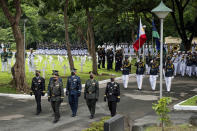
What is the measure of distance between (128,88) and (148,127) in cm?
939

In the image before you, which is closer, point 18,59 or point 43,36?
point 18,59

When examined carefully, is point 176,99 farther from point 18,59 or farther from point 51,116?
point 18,59

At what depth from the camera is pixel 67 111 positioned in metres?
15.5

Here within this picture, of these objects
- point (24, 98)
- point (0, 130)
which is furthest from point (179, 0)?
point (0, 130)

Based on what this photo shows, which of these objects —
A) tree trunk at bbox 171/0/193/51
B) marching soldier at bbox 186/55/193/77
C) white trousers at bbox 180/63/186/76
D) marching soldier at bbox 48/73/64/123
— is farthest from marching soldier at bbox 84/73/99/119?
tree trunk at bbox 171/0/193/51

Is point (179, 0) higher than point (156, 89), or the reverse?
point (179, 0)

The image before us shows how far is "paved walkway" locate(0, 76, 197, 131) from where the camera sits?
1302 centimetres

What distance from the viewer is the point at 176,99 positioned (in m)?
18.7

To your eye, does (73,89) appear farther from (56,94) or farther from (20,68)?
(20,68)

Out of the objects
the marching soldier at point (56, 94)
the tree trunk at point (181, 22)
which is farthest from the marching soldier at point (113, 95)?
the tree trunk at point (181, 22)

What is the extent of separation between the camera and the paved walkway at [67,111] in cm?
1302

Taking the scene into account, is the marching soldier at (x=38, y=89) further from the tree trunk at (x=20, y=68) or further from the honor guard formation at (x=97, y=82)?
the tree trunk at (x=20, y=68)

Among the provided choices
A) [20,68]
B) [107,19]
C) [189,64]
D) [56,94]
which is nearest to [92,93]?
[56,94]

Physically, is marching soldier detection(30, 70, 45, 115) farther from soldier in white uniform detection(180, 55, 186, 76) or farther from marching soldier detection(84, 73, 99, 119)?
soldier in white uniform detection(180, 55, 186, 76)
